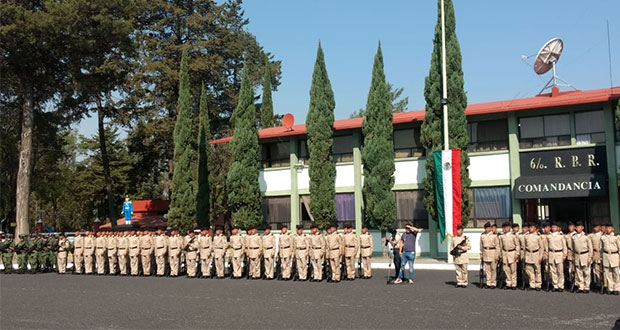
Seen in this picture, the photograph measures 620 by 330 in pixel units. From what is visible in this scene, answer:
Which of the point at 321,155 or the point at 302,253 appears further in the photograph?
the point at 321,155

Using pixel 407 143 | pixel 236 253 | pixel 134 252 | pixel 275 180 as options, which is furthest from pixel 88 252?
pixel 407 143

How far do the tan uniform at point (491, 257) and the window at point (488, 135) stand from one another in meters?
11.8

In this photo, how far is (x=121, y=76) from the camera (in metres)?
35.4

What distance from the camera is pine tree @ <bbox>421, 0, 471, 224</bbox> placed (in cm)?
2597

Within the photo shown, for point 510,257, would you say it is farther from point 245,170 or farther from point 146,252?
point 245,170

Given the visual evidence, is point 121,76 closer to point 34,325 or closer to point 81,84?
point 81,84

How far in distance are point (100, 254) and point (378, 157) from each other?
12.1 metres

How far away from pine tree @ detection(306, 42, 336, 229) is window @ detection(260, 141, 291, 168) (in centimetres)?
317

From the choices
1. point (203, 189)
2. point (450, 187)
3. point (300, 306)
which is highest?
point (203, 189)

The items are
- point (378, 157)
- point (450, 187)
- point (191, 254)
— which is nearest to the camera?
point (191, 254)

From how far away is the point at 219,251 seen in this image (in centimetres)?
2041

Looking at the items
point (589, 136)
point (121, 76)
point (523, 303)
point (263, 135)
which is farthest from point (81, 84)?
point (523, 303)

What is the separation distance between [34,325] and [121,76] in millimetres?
25664

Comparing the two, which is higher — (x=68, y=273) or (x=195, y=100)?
(x=195, y=100)
